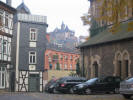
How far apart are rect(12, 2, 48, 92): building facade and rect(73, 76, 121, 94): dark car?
686 inches

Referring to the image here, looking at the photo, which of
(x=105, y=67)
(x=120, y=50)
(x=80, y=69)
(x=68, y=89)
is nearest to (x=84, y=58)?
(x=80, y=69)

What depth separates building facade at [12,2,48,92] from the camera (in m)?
44.1

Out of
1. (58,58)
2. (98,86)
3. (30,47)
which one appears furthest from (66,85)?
(58,58)

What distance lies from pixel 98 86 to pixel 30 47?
2082 cm

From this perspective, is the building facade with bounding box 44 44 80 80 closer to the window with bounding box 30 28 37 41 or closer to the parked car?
the window with bounding box 30 28 37 41

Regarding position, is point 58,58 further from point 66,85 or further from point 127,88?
point 127,88

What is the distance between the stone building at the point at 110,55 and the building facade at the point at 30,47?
23.9 ft

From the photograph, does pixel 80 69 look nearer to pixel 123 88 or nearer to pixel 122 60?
pixel 122 60

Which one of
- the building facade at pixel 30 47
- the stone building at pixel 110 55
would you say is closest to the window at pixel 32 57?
the building facade at pixel 30 47

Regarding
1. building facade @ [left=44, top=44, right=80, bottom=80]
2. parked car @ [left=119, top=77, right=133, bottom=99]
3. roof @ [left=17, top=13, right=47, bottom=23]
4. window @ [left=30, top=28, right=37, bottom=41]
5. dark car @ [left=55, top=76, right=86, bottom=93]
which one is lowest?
dark car @ [left=55, top=76, right=86, bottom=93]

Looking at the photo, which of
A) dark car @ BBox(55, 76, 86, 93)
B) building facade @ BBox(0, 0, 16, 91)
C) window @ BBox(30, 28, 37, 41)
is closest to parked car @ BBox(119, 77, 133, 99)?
dark car @ BBox(55, 76, 86, 93)

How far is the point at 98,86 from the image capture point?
2658 cm

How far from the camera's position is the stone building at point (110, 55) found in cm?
3253

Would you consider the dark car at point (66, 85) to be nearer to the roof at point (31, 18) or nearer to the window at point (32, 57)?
the window at point (32, 57)
